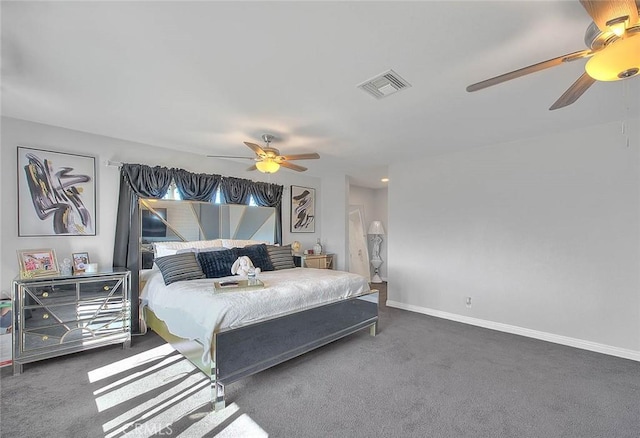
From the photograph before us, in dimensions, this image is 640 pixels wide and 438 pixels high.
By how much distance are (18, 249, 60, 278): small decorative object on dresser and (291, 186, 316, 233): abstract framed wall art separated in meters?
3.50

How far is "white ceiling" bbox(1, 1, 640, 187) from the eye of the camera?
1569 mm

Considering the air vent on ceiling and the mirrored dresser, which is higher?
the air vent on ceiling

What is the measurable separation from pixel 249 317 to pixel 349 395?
1027 millimetres

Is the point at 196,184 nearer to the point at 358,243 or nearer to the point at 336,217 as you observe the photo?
the point at 336,217

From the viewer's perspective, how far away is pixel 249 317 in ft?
8.05

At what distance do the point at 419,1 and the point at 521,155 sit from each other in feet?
10.3

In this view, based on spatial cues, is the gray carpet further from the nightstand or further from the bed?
the nightstand

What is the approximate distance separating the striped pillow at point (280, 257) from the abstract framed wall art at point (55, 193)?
2.19 metres

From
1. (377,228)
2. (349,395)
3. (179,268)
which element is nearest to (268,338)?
(349,395)

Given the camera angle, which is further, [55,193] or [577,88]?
[55,193]

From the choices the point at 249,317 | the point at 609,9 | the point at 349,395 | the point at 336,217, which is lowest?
the point at 349,395

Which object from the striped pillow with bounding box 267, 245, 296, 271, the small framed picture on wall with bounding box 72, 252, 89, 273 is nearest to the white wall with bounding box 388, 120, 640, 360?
the striped pillow with bounding box 267, 245, 296, 271

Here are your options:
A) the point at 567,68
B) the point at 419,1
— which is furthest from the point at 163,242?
the point at 567,68

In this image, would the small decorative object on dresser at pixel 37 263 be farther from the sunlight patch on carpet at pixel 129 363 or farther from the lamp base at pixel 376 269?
the lamp base at pixel 376 269
